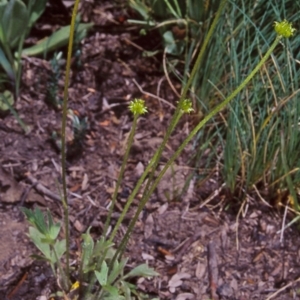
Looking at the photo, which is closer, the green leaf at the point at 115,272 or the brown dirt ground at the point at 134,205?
the green leaf at the point at 115,272

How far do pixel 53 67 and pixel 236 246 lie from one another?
3.13ft

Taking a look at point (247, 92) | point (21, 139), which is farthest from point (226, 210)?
point (21, 139)

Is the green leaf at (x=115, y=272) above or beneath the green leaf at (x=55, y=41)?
beneath

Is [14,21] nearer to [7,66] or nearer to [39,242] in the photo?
[7,66]

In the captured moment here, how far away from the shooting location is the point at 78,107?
2.21 metres

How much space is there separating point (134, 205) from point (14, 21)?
2.54 feet

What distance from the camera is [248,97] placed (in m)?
1.85

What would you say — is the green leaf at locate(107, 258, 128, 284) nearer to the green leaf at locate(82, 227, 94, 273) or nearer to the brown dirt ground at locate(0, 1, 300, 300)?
the green leaf at locate(82, 227, 94, 273)

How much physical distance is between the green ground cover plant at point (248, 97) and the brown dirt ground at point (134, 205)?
0.33ft

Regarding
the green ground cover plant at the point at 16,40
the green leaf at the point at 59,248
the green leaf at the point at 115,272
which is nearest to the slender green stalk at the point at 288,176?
the green leaf at the point at 115,272

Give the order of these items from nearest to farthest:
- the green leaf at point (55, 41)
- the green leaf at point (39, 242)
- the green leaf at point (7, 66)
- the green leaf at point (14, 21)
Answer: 1. the green leaf at point (39, 242)
2. the green leaf at point (14, 21)
3. the green leaf at point (7, 66)
4. the green leaf at point (55, 41)

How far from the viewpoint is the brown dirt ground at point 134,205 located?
5.99 feet

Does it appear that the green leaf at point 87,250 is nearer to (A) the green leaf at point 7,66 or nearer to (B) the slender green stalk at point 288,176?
(B) the slender green stalk at point 288,176

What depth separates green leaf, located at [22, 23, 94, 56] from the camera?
7.13 feet
